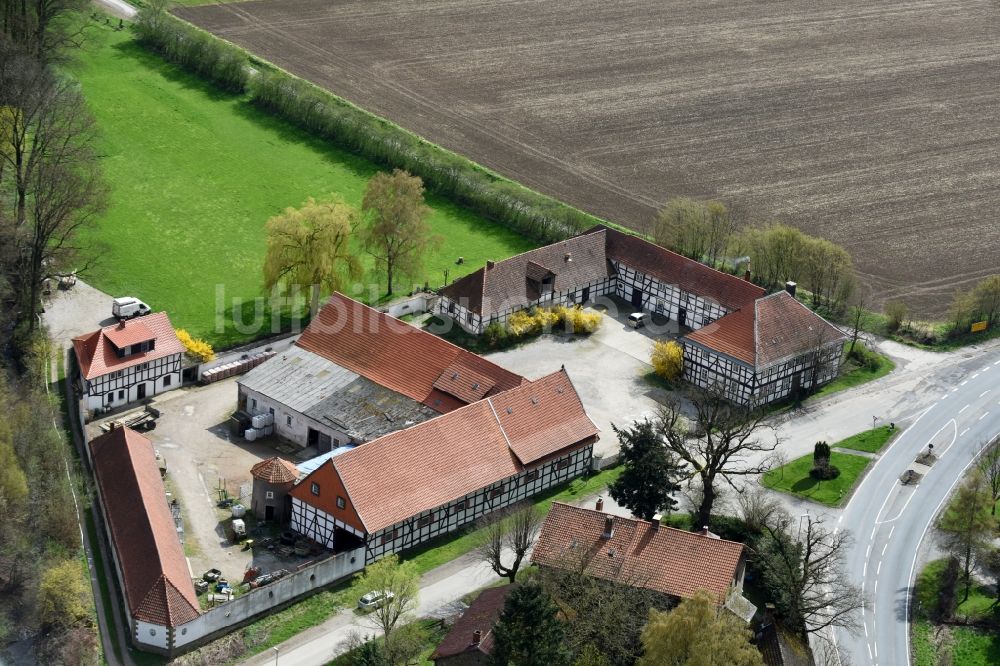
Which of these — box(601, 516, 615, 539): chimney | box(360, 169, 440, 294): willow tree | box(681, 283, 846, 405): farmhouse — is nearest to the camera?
box(601, 516, 615, 539): chimney

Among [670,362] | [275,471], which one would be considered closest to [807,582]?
[670,362]

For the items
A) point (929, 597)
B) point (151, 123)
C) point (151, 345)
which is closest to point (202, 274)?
point (151, 345)

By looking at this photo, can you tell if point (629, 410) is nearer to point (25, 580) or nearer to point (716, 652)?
point (716, 652)

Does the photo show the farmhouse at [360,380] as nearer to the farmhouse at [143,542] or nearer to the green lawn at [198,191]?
the farmhouse at [143,542]

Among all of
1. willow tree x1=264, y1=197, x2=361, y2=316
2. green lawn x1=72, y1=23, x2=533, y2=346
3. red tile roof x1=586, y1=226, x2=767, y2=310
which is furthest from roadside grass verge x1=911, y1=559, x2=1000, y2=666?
green lawn x1=72, y1=23, x2=533, y2=346

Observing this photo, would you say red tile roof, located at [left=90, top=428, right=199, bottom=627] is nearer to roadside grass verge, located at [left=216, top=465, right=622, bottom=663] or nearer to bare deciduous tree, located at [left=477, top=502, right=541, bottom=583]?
roadside grass verge, located at [left=216, top=465, right=622, bottom=663]

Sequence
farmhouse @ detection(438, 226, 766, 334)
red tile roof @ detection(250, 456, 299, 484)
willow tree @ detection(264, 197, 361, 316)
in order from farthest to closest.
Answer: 1. farmhouse @ detection(438, 226, 766, 334)
2. willow tree @ detection(264, 197, 361, 316)
3. red tile roof @ detection(250, 456, 299, 484)
